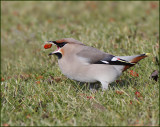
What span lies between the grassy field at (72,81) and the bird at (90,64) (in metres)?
0.21

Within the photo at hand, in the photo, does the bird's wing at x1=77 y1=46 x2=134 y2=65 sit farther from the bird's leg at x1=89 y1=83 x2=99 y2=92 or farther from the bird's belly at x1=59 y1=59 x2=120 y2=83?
the bird's leg at x1=89 y1=83 x2=99 y2=92

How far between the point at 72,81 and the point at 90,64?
0.77 m

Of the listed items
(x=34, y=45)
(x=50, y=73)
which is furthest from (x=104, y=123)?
(x=34, y=45)

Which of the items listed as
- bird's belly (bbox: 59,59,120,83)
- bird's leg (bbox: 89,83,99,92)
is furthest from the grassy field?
bird's belly (bbox: 59,59,120,83)

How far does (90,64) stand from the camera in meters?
4.85

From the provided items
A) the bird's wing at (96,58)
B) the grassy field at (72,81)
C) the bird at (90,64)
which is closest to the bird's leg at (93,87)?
the grassy field at (72,81)

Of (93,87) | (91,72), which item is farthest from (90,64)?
(93,87)

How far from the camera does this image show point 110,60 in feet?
16.1

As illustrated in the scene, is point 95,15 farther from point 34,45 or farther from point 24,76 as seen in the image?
point 24,76

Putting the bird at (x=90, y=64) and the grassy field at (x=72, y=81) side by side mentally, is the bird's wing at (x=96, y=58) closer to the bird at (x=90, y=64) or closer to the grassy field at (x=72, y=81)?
the bird at (x=90, y=64)

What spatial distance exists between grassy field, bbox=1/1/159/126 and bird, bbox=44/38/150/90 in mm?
208

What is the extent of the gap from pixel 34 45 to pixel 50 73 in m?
2.13

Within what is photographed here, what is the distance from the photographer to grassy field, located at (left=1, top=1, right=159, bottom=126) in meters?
3.86

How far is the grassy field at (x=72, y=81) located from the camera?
386cm
